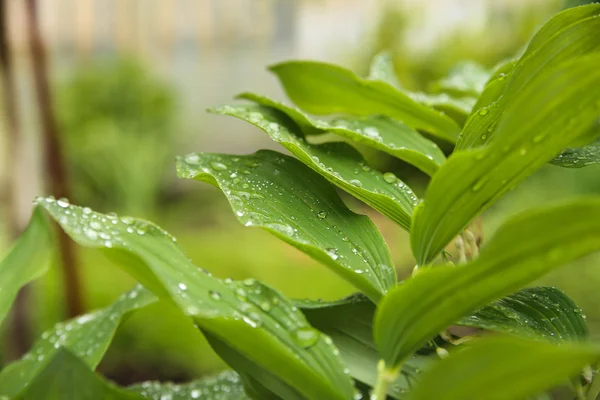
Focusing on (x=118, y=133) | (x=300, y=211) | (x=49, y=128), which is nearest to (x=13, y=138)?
(x=49, y=128)

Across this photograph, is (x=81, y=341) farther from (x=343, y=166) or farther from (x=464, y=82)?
(x=464, y=82)

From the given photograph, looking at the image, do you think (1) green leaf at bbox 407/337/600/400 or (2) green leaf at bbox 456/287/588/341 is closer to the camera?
(1) green leaf at bbox 407/337/600/400

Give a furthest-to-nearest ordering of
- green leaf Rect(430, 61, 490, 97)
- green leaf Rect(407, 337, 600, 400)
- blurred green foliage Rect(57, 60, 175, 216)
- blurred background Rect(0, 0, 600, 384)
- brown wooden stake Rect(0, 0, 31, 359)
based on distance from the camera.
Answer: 1. blurred green foliage Rect(57, 60, 175, 216)
2. blurred background Rect(0, 0, 600, 384)
3. brown wooden stake Rect(0, 0, 31, 359)
4. green leaf Rect(430, 61, 490, 97)
5. green leaf Rect(407, 337, 600, 400)

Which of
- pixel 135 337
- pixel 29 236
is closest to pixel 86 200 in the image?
pixel 135 337

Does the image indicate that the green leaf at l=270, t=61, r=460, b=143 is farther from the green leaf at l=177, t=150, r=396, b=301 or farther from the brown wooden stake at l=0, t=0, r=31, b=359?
the brown wooden stake at l=0, t=0, r=31, b=359

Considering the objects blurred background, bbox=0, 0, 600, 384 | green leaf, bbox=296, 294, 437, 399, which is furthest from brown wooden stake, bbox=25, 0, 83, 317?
green leaf, bbox=296, 294, 437, 399

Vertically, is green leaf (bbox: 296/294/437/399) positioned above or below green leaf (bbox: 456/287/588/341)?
below

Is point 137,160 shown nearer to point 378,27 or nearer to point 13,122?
point 378,27
